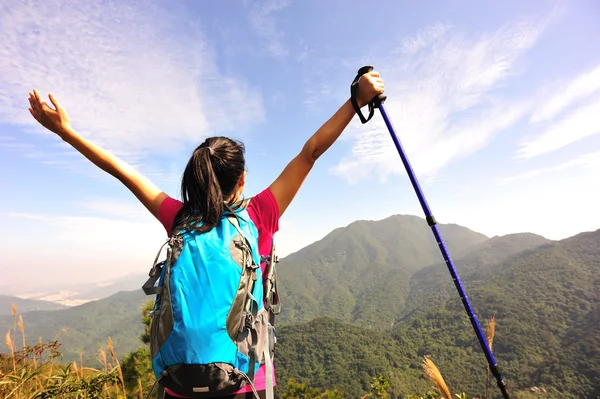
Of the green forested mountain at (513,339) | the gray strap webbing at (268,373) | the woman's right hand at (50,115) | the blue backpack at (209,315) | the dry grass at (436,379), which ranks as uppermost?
the woman's right hand at (50,115)

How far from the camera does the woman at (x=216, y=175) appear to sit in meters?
1.51

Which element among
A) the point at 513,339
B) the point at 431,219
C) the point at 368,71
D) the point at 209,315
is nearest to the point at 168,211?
the point at 209,315

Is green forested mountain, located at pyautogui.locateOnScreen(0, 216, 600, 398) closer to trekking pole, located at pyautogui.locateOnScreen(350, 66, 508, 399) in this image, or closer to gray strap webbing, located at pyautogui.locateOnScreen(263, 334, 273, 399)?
trekking pole, located at pyautogui.locateOnScreen(350, 66, 508, 399)

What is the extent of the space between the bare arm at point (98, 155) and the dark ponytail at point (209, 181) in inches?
12.7

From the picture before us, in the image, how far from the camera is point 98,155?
1.86 metres

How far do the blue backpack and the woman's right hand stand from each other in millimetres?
1156

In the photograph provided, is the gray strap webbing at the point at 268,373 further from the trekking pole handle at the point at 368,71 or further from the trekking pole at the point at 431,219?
the trekking pole handle at the point at 368,71

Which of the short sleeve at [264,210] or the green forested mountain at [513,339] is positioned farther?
the green forested mountain at [513,339]

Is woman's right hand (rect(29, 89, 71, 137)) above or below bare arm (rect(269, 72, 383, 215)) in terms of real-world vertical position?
above

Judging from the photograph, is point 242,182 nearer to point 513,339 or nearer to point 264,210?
point 264,210

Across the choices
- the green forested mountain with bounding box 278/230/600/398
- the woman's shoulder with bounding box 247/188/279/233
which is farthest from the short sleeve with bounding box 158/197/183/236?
the green forested mountain with bounding box 278/230/600/398

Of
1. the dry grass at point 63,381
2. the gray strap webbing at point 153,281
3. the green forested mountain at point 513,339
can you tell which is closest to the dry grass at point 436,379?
the gray strap webbing at point 153,281

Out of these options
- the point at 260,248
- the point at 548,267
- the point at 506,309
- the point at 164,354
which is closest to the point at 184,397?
the point at 164,354

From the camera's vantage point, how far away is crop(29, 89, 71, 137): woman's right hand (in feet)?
5.95
